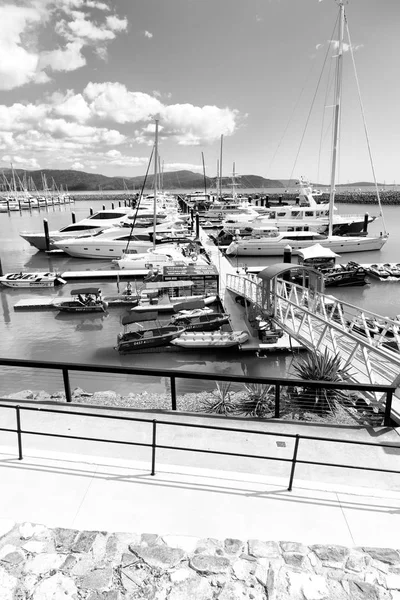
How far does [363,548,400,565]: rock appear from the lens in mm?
3602

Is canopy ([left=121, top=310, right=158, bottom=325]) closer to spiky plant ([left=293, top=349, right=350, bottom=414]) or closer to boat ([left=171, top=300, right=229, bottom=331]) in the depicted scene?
boat ([left=171, top=300, right=229, bottom=331])

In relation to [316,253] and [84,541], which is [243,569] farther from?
[316,253]

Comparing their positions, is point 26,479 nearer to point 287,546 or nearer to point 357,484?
point 287,546

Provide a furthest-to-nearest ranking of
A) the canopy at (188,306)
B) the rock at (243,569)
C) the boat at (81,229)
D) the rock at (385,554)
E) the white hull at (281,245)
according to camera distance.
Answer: the boat at (81,229), the white hull at (281,245), the canopy at (188,306), the rock at (385,554), the rock at (243,569)

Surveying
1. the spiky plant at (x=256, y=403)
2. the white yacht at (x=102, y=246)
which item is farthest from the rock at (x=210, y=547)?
the white yacht at (x=102, y=246)

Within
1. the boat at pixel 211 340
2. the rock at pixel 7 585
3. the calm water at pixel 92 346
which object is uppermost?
the rock at pixel 7 585

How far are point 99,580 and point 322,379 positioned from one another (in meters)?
6.89

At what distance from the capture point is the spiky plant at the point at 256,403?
25.9 feet

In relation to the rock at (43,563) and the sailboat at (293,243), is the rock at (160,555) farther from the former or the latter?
the sailboat at (293,243)

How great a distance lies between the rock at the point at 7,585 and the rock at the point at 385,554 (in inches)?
137

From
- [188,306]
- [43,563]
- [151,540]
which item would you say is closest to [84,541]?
[43,563]

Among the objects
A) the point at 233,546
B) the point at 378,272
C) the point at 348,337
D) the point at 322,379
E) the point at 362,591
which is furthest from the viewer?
the point at 378,272

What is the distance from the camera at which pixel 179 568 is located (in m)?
3.53

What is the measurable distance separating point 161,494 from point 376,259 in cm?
3934
